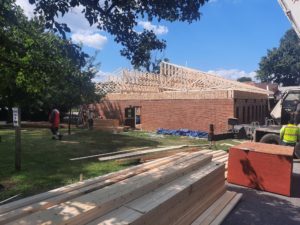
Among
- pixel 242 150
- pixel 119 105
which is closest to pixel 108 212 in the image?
pixel 242 150

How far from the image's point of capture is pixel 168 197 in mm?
5328

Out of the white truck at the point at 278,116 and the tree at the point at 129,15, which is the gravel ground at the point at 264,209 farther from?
the white truck at the point at 278,116

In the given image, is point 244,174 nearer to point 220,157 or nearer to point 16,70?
point 220,157

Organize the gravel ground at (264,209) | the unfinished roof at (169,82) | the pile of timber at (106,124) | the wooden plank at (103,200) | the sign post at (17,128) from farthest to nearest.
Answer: the pile of timber at (106,124), the unfinished roof at (169,82), the sign post at (17,128), the gravel ground at (264,209), the wooden plank at (103,200)

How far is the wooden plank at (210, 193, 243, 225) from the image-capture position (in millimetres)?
6539

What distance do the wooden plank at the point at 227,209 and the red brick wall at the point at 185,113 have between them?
1544 cm

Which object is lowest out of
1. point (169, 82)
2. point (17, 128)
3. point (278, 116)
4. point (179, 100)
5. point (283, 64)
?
point (17, 128)

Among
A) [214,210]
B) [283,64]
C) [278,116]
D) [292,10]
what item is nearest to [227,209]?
[214,210]

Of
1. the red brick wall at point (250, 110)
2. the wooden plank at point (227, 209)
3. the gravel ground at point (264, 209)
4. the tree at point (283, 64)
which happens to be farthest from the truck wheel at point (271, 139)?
the tree at point (283, 64)

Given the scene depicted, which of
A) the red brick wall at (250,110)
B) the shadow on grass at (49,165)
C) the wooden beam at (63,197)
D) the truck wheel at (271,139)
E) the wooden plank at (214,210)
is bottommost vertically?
the wooden plank at (214,210)

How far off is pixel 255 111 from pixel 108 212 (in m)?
24.6

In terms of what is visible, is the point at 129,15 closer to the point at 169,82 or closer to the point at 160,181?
the point at 160,181

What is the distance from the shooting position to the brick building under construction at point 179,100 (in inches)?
949

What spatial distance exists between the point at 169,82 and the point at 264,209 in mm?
21738
